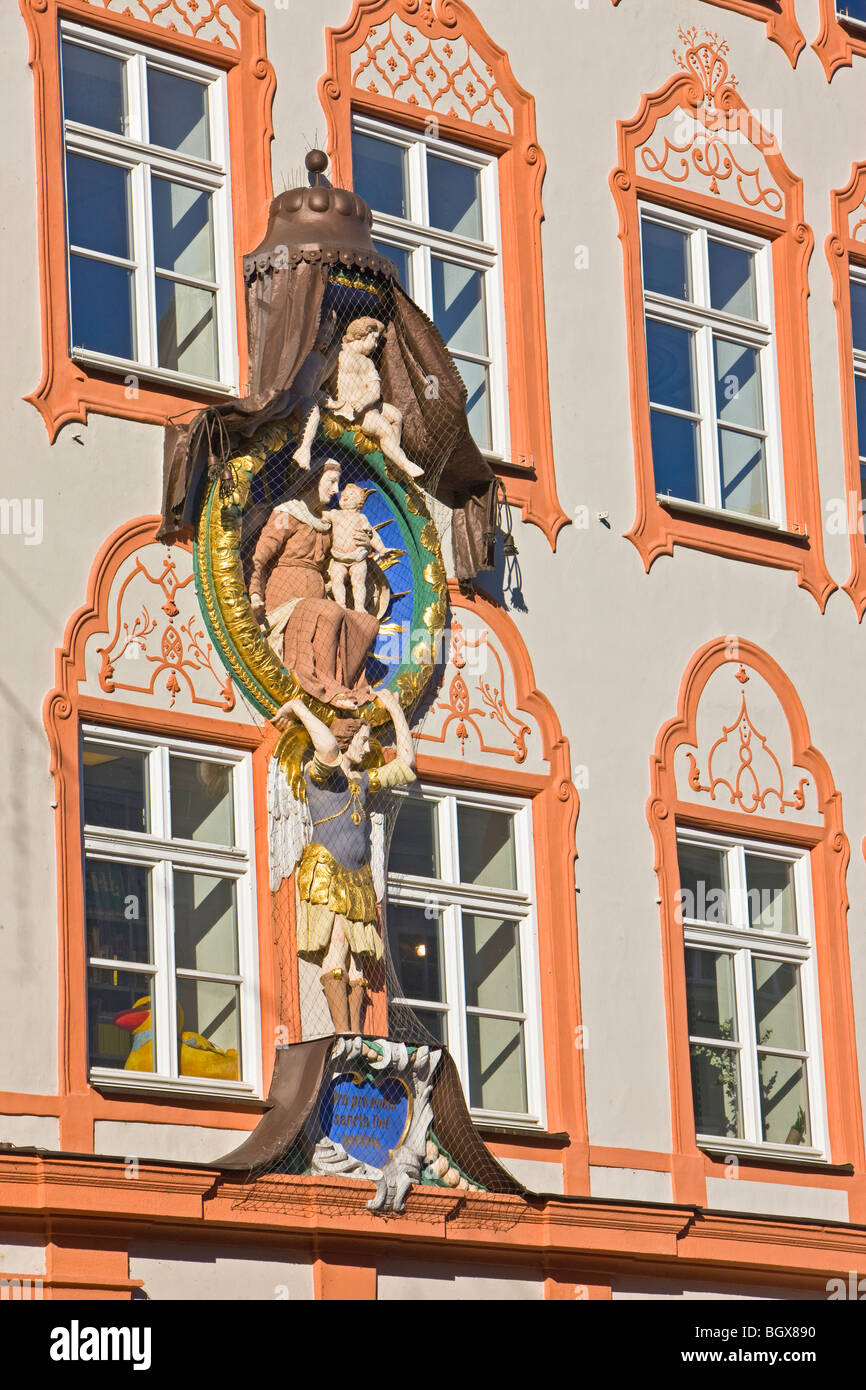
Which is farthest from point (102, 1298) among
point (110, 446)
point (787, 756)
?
point (787, 756)

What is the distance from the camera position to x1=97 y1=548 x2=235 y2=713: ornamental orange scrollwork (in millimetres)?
13516

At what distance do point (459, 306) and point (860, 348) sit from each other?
2.89 m

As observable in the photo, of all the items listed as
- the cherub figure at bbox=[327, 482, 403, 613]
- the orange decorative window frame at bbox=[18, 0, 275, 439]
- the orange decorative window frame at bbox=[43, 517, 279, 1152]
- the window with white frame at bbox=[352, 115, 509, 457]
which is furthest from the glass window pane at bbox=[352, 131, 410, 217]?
the orange decorative window frame at bbox=[43, 517, 279, 1152]

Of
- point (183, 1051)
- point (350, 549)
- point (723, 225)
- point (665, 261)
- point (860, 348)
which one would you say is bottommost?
point (183, 1051)

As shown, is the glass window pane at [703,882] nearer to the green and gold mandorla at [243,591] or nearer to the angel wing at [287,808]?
the green and gold mandorla at [243,591]

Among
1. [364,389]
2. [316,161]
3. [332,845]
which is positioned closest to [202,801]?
[332,845]

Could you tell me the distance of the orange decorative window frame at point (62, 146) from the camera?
537 inches

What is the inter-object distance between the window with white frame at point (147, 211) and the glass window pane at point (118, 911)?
2.14 meters

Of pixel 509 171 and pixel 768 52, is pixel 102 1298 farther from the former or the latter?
pixel 768 52

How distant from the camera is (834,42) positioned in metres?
17.6

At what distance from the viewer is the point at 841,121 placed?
1756 centimetres

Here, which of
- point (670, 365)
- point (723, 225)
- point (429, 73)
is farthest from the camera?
point (723, 225)

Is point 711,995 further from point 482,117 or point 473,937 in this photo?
point 482,117

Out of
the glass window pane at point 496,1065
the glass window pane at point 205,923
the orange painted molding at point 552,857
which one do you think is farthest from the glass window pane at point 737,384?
the glass window pane at point 205,923
